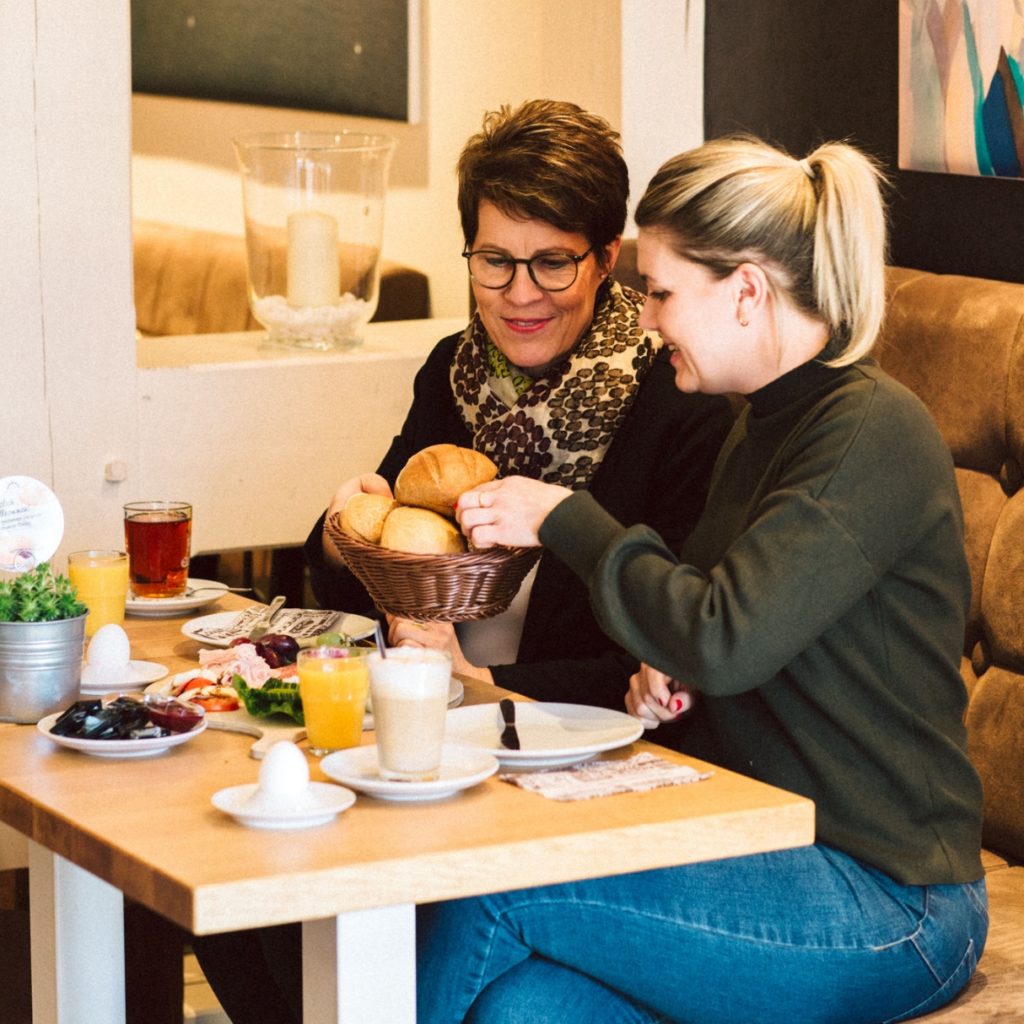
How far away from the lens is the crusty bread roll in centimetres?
184

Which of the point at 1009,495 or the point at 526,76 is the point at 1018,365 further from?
the point at 526,76

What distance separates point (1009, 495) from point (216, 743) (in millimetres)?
1101

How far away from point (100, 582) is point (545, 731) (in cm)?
61

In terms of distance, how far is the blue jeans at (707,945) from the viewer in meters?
1.59

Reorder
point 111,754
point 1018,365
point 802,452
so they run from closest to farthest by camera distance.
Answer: point 111,754 → point 802,452 → point 1018,365

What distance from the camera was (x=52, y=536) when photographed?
1.84m

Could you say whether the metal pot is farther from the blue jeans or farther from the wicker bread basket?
the blue jeans

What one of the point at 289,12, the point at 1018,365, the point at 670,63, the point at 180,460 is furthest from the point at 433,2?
the point at 1018,365

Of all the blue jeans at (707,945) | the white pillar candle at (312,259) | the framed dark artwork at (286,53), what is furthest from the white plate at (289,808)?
the framed dark artwork at (286,53)

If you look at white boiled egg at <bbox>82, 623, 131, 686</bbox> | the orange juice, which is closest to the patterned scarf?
the orange juice

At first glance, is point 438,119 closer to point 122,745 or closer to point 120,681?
point 120,681

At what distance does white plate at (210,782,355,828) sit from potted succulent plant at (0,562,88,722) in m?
0.33

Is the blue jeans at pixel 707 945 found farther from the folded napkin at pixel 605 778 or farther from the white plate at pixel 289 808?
the white plate at pixel 289 808

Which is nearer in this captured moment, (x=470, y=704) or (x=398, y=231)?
(x=470, y=704)
